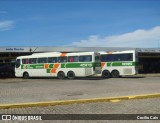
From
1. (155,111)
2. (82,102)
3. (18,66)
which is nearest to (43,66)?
(18,66)

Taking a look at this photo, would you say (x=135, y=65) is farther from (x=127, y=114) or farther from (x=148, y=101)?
(x=127, y=114)

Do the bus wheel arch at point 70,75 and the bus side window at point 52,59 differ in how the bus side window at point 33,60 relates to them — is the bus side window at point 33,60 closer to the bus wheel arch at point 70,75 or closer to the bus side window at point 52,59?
the bus side window at point 52,59

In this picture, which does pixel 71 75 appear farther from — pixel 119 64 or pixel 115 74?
pixel 119 64

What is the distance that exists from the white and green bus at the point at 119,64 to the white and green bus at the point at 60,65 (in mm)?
2509

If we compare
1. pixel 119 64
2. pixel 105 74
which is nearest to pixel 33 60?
pixel 105 74

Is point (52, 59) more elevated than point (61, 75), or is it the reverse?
point (52, 59)

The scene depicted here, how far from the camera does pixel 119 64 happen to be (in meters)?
33.8

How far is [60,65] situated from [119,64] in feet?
19.3

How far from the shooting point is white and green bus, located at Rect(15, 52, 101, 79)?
31297 mm

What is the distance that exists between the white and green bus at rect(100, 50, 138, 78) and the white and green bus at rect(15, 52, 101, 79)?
8.23 ft

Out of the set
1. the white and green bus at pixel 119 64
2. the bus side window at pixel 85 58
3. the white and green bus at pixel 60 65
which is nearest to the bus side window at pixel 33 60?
the white and green bus at pixel 60 65

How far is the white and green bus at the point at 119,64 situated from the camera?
1297 inches

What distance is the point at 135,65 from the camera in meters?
32.7

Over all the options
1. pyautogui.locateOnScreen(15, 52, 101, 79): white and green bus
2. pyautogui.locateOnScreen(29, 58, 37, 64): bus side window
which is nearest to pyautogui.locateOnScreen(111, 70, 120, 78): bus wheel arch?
pyautogui.locateOnScreen(15, 52, 101, 79): white and green bus
